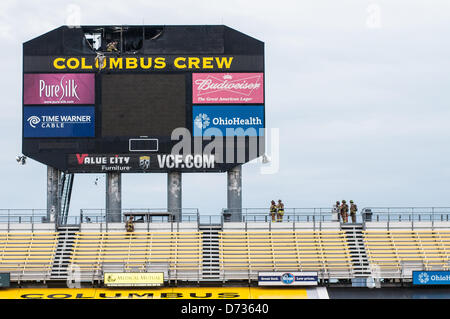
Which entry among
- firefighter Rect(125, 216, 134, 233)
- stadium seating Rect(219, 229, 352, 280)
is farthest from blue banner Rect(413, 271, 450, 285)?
firefighter Rect(125, 216, 134, 233)

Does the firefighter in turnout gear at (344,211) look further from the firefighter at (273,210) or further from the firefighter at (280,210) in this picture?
the firefighter at (273,210)

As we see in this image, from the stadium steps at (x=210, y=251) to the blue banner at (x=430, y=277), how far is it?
31.9ft

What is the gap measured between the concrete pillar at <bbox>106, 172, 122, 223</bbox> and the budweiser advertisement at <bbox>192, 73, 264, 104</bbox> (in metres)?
6.02

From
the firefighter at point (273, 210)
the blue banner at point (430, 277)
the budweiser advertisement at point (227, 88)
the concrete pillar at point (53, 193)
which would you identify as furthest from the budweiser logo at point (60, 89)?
the blue banner at point (430, 277)

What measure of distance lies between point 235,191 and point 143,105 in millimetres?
6837

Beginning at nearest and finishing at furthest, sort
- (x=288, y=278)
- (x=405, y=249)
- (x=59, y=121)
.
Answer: (x=288, y=278) < (x=405, y=249) < (x=59, y=121)

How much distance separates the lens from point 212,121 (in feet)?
130

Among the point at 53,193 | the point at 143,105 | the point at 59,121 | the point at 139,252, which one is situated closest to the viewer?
the point at 139,252

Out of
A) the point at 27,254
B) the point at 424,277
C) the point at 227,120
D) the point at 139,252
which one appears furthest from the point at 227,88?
the point at 424,277

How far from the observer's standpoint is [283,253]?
37.8m

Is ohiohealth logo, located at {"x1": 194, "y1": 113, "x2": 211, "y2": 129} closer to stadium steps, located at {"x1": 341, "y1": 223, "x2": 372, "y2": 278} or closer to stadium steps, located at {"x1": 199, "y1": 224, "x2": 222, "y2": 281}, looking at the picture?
stadium steps, located at {"x1": 199, "y1": 224, "x2": 222, "y2": 281}

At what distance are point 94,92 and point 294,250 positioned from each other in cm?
1378

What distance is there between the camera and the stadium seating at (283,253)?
3653 centimetres

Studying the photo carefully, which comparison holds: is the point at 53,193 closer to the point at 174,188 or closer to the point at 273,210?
the point at 174,188
